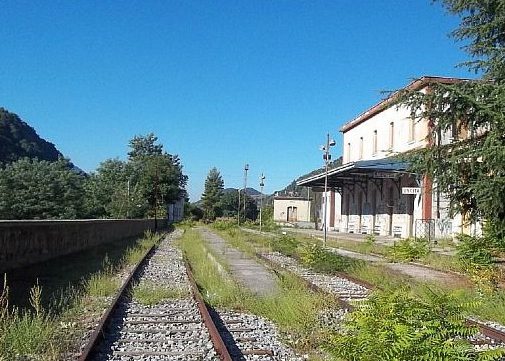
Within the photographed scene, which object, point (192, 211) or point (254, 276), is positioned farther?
point (192, 211)

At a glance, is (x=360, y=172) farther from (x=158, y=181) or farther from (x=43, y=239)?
(x=158, y=181)

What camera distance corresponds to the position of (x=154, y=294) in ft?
38.5

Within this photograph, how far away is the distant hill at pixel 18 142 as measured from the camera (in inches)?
3834

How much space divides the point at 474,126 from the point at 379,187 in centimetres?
3343

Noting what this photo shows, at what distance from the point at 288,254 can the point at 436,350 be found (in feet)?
66.6

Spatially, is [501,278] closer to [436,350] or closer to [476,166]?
[476,166]

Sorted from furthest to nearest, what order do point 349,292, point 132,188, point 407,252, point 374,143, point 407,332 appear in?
point 132,188 → point 374,143 → point 407,252 → point 349,292 → point 407,332

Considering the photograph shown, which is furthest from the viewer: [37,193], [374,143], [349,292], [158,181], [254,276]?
[158,181]

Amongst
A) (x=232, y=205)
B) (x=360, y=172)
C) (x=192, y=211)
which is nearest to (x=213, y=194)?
(x=192, y=211)

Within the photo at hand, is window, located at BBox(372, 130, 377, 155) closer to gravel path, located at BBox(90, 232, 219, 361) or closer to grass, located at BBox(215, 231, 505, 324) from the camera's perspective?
grass, located at BBox(215, 231, 505, 324)

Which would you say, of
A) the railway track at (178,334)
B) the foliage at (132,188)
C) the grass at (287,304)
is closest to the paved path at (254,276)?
the grass at (287,304)

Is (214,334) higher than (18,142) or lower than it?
lower

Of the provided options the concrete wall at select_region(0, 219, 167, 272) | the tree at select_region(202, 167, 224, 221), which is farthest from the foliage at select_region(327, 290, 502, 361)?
the tree at select_region(202, 167, 224, 221)

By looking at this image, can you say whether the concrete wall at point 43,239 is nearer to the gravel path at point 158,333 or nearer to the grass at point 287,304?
the gravel path at point 158,333
